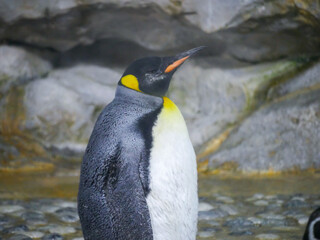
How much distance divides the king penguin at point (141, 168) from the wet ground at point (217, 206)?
55cm

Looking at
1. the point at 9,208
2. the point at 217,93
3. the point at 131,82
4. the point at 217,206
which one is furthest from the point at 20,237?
the point at 217,93

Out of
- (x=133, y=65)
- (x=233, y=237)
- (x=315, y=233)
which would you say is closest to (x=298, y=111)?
(x=233, y=237)

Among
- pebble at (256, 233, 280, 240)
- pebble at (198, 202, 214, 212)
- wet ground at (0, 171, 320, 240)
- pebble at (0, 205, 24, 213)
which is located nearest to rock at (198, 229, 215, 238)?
wet ground at (0, 171, 320, 240)

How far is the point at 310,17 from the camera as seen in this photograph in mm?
3320

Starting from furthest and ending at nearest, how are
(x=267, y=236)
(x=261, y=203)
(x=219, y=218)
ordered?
(x=261, y=203) < (x=219, y=218) < (x=267, y=236)

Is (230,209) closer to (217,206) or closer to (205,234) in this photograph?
(217,206)

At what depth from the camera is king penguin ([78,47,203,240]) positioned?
155 cm

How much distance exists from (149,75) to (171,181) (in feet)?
1.21

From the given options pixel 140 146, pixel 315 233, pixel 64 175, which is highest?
pixel 140 146

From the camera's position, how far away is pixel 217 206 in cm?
257

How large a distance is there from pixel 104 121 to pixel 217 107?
211cm

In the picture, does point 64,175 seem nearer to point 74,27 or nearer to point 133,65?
point 74,27

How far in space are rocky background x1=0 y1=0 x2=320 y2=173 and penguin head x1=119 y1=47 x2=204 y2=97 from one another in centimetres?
161

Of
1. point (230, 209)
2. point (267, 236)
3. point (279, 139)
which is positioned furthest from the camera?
point (279, 139)
